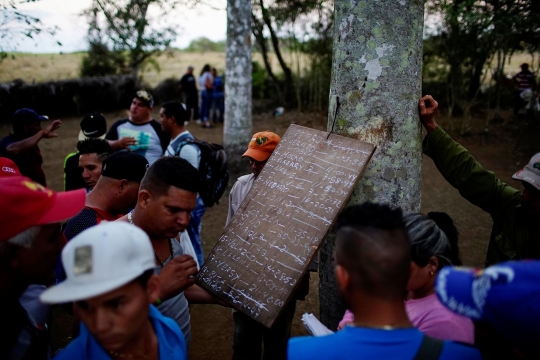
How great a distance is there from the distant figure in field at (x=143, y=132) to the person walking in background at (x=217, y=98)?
9.52 meters

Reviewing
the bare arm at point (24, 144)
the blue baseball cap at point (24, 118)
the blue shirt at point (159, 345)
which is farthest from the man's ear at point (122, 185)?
the blue baseball cap at point (24, 118)

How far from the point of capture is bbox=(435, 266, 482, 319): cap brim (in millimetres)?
1326

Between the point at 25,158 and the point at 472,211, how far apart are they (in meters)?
6.96

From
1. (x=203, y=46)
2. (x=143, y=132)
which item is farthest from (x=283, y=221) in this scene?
(x=203, y=46)

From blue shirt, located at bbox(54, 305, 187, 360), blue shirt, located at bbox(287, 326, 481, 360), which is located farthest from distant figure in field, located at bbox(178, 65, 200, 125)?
blue shirt, located at bbox(287, 326, 481, 360)

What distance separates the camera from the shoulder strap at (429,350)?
58.7 inches

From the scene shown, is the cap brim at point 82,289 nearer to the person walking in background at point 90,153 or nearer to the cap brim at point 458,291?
the cap brim at point 458,291

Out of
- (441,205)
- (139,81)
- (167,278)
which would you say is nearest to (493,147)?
(441,205)

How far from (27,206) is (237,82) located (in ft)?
20.0

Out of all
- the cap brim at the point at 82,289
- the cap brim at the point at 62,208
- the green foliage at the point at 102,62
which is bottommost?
the cap brim at the point at 82,289

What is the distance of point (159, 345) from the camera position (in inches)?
73.6

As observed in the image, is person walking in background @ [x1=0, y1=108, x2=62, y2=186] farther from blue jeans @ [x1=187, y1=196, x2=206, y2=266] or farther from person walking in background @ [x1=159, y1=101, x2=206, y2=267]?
blue jeans @ [x1=187, y1=196, x2=206, y2=266]

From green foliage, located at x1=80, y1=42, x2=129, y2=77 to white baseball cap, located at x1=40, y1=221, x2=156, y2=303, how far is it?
714 inches

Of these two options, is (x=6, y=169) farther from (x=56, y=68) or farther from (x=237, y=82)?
(x=56, y=68)
